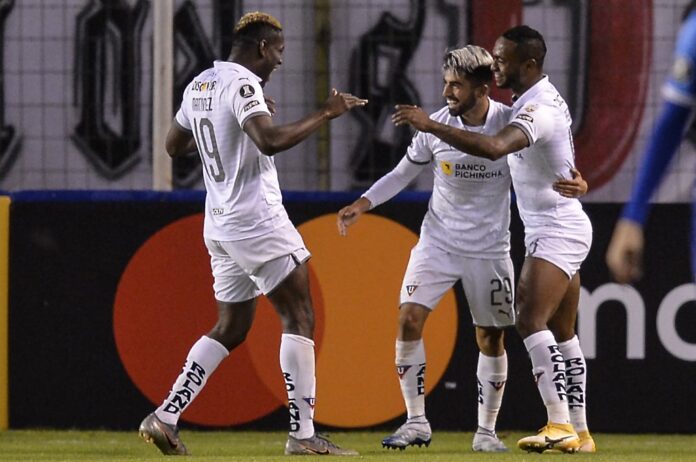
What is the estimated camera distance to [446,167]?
25.3ft

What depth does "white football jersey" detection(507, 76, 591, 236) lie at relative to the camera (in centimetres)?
739

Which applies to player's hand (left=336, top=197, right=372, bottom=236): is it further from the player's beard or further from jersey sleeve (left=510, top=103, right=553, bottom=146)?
jersey sleeve (left=510, top=103, right=553, bottom=146)

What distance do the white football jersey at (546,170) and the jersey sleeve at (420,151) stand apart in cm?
40

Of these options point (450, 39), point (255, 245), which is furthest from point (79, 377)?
point (450, 39)

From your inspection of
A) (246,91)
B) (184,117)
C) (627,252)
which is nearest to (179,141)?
(184,117)

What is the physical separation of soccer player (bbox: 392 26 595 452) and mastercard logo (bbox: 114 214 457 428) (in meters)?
1.40

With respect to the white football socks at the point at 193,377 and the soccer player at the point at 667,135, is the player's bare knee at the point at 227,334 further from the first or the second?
the soccer player at the point at 667,135

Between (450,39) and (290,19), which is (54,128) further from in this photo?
(450,39)

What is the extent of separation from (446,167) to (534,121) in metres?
0.66

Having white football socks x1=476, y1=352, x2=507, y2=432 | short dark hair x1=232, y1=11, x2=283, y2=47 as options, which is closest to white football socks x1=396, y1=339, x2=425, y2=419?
white football socks x1=476, y1=352, x2=507, y2=432

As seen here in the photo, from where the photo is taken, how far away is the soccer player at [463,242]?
767 cm

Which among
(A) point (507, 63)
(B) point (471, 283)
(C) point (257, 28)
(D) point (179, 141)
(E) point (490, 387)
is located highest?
(C) point (257, 28)

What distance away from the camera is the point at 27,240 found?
9.04 m

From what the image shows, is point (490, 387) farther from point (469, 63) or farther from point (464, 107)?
point (469, 63)
